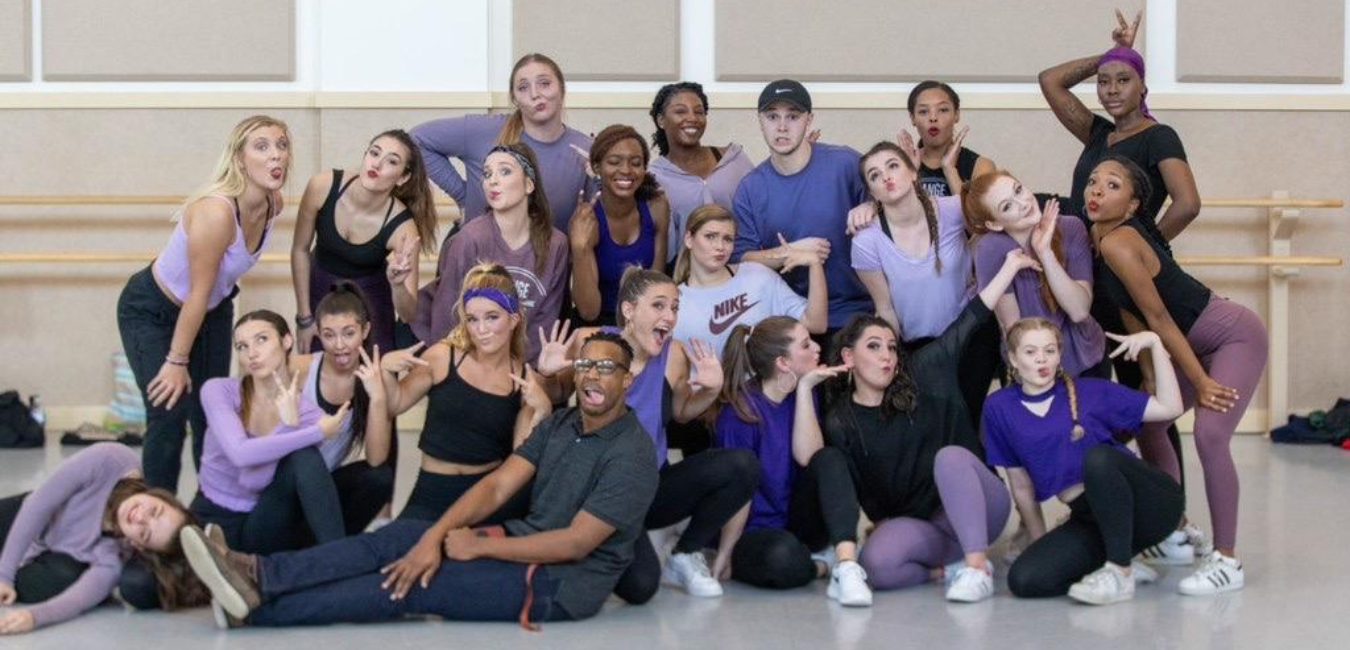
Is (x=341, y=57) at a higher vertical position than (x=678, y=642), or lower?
higher

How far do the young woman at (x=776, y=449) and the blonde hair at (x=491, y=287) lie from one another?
61 centimetres

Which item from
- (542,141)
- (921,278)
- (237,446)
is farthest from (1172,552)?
(237,446)

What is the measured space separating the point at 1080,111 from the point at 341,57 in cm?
353

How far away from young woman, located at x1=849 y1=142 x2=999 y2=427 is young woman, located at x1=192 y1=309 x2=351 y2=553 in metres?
1.63

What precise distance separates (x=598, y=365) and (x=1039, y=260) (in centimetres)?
142

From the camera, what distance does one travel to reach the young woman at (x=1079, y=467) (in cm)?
468

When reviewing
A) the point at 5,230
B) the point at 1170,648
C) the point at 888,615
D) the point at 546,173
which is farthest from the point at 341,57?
the point at 1170,648

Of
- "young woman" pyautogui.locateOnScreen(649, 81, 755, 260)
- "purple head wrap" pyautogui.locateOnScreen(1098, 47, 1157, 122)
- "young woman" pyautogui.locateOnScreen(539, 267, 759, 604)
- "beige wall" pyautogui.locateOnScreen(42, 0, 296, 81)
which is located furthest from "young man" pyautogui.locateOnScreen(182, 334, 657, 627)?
"beige wall" pyautogui.locateOnScreen(42, 0, 296, 81)

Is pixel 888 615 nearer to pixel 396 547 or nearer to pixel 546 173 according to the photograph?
pixel 396 547

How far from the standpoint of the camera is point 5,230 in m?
8.23

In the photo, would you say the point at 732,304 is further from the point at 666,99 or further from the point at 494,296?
the point at 666,99

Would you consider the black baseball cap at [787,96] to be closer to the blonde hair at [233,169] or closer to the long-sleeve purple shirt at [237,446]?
the blonde hair at [233,169]

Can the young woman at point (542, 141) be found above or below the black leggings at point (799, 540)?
above

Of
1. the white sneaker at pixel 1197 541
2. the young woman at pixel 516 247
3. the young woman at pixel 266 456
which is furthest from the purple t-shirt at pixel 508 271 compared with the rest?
the white sneaker at pixel 1197 541
